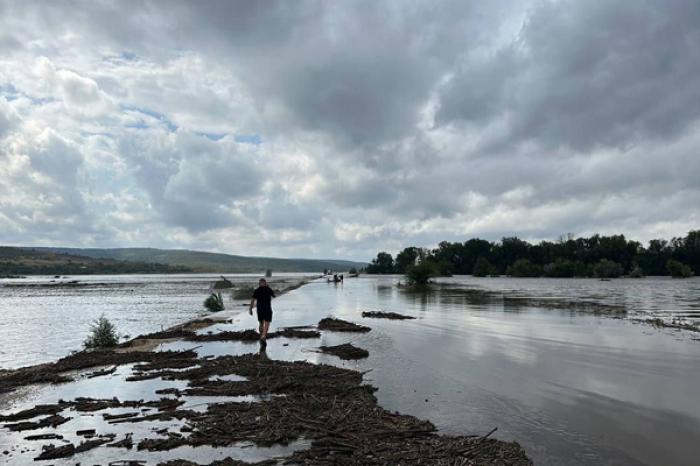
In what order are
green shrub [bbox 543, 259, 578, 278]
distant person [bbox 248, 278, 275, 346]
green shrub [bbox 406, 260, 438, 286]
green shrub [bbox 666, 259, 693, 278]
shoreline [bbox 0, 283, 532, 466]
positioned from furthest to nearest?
green shrub [bbox 543, 259, 578, 278]
green shrub [bbox 666, 259, 693, 278]
green shrub [bbox 406, 260, 438, 286]
distant person [bbox 248, 278, 275, 346]
shoreline [bbox 0, 283, 532, 466]

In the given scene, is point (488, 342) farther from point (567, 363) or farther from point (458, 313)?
point (458, 313)

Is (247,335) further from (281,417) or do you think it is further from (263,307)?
(281,417)

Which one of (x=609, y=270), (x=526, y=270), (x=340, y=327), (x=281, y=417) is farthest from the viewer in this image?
(x=526, y=270)

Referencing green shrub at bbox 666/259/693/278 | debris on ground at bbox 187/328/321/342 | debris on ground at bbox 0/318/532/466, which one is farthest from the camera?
green shrub at bbox 666/259/693/278

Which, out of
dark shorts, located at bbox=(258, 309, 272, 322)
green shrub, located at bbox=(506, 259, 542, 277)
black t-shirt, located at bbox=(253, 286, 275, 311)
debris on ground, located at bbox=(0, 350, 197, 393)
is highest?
green shrub, located at bbox=(506, 259, 542, 277)

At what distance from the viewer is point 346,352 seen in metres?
16.4

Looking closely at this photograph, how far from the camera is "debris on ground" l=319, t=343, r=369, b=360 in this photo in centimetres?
1609

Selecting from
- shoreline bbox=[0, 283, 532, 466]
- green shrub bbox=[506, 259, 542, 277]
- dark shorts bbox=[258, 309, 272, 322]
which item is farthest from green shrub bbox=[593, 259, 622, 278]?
shoreline bbox=[0, 283, 532, 466]

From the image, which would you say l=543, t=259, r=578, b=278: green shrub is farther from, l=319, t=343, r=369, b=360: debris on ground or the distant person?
l=319, t=343, r=369, b=360: debris on ground

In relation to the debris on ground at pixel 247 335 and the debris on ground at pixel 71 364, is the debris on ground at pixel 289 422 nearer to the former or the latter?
the debris on ground at pixel 71 364

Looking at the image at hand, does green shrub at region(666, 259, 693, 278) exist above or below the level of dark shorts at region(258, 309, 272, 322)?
above

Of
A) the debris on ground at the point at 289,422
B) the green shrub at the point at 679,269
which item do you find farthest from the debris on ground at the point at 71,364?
the green shrub at the point at 679,269

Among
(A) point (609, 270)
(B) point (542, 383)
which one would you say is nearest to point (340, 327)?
(B) point (542, 383)

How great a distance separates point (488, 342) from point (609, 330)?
7.43m
